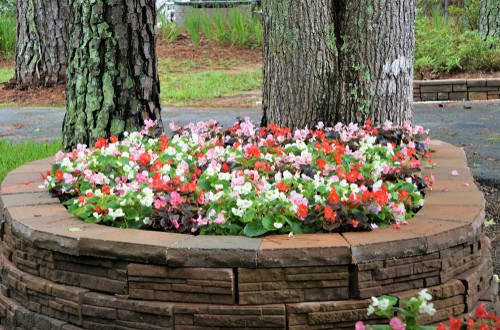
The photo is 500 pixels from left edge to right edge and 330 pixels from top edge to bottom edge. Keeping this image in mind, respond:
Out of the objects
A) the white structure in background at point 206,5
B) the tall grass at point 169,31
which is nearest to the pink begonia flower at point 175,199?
the tall grass at point 169,31

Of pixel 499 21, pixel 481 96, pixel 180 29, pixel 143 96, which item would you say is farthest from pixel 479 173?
pixel 180 29

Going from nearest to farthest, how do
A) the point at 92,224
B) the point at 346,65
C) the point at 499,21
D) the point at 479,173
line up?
the point at 92,224 < the point at 346,65 < the point at 479,173 < the point at 499,21

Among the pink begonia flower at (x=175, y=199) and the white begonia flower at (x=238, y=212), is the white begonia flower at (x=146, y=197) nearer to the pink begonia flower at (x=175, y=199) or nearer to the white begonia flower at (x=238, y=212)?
the pink begonia flower at (x=175, y=199)

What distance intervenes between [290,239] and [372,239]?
0.31 meters

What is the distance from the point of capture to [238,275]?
10.1 feet

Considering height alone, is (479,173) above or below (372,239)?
below

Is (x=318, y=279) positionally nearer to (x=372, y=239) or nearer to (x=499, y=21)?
(x=372, y=239)

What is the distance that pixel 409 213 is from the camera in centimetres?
371

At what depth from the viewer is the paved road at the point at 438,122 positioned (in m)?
7.71

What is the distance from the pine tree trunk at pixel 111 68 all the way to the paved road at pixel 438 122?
276 cm

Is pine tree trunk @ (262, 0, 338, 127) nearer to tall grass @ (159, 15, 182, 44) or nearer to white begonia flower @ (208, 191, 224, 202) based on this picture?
white begonia flower @ (208, 191, 224, 202)

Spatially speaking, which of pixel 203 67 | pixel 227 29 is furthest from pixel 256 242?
pixel 227 29

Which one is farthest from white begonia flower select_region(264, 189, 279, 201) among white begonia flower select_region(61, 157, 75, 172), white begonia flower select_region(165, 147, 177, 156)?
white begonia flower select_region(61, 157, 75, 172)

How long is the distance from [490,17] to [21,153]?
1031cm
